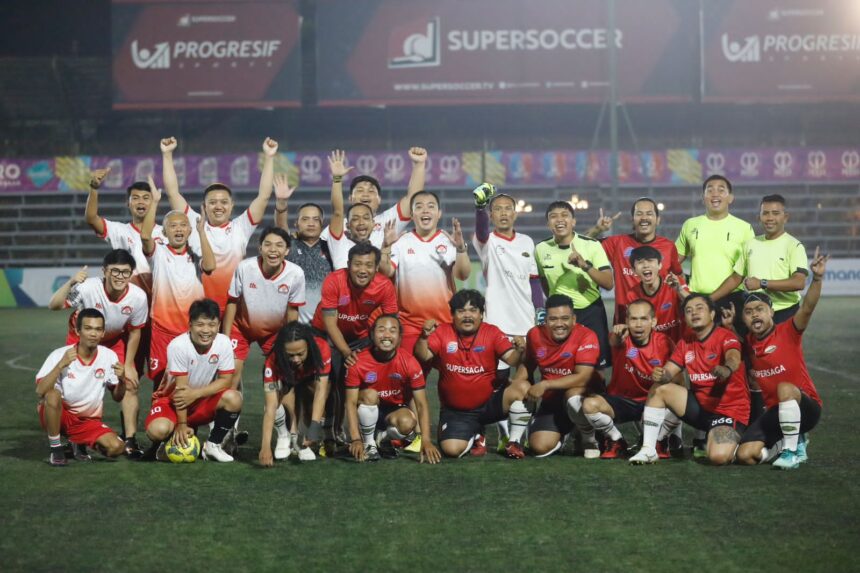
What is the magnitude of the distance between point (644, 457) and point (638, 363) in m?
0.79

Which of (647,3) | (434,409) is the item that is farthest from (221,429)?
(647,3)

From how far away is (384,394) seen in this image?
802cm

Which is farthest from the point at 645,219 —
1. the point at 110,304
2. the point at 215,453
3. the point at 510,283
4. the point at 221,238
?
the point at 110,304

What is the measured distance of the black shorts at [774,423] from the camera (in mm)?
7441

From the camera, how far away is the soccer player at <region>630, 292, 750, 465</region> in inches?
297

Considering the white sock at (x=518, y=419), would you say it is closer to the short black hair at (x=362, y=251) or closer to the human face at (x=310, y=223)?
the short black hair at (x=362, y=251)

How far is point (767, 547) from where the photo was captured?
5.25 m

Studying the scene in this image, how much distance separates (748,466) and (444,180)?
73.6ft

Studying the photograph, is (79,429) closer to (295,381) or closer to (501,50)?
(295,381)

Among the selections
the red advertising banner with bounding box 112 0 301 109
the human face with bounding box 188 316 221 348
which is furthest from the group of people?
the red advertising banner with bounding box 112 0 301 109

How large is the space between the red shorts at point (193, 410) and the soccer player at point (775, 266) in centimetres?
395

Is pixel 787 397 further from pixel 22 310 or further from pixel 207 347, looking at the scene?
→ pixel 22 310

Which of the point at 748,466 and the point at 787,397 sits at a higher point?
the point at 787,397

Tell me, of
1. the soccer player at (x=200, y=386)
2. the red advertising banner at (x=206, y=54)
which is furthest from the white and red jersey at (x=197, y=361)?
the red advertising banner at (x=206, y=54)
